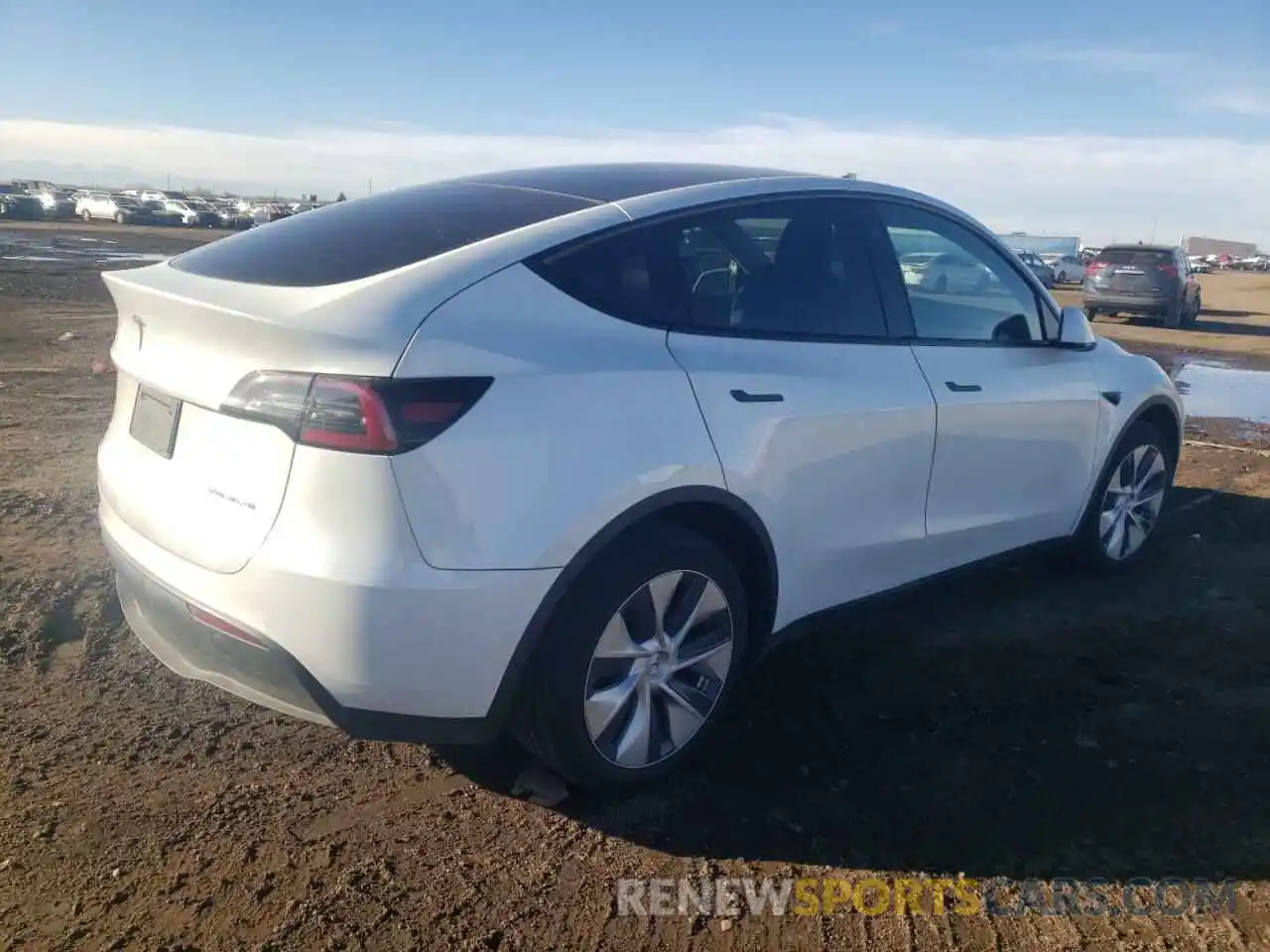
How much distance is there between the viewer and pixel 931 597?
16.2 feet

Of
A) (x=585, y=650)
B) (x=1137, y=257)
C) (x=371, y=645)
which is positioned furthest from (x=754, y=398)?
(x=1137, y=257)

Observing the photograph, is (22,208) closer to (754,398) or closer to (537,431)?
(754,398)

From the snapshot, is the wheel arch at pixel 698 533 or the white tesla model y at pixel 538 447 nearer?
the white tesla model y at pixel 538 447

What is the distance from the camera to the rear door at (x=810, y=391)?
3240 mm

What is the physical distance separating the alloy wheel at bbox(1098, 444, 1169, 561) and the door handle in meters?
2.50

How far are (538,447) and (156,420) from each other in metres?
1.17

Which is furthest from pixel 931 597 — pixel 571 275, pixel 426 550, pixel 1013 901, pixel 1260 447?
pixel 1260 447

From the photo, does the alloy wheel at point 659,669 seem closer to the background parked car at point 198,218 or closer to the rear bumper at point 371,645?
the rear bumper at point 371,645

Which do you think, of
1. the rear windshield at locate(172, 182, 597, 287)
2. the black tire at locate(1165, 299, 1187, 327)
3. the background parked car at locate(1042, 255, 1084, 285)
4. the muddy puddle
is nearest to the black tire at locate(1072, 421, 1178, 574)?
the rear windshield at locate(172, 182, 597, 287)

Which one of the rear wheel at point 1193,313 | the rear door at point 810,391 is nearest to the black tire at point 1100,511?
the rear door at point 810,391

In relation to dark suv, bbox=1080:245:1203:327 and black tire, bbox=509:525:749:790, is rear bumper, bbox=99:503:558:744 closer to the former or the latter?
black tire, bbox=509:525:749:790

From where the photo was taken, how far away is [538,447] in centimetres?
270

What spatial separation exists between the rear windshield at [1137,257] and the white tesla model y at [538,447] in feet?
64.0

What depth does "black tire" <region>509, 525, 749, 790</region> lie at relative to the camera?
9.32 ft
